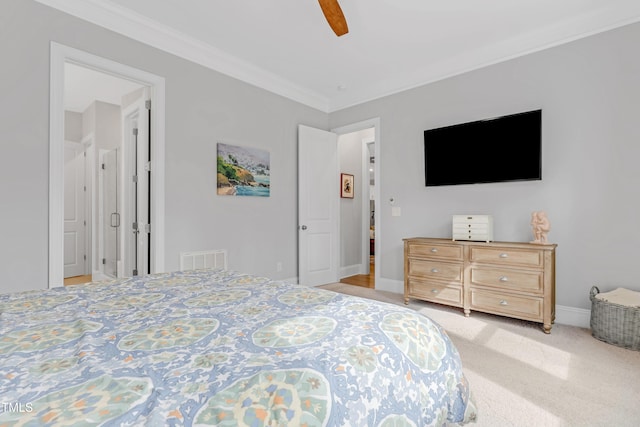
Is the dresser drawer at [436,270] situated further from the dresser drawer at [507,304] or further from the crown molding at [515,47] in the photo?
the crown molding at [515,47]

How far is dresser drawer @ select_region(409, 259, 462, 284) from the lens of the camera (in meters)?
3.16

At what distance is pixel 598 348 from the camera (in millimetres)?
2330

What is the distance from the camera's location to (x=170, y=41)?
3016 millimetres

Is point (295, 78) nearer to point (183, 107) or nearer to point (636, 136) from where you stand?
point (183, 107)

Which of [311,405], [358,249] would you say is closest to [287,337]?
[311,405]

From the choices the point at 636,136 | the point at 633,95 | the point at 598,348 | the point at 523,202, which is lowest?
the point at 598,348

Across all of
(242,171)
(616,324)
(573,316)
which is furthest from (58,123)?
(573,316)

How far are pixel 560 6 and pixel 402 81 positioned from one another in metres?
1.64

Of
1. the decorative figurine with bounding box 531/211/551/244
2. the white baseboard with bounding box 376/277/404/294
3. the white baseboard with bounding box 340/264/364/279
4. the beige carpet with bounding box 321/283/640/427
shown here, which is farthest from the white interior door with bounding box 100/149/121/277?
the decorative figurine with bounding box 531/211/551/244

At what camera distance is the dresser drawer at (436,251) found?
10.4ft

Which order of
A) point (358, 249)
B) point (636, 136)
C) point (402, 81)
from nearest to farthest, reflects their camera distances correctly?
1. point (636, 136)
2. point (402, 81)
3. point (358, 249)

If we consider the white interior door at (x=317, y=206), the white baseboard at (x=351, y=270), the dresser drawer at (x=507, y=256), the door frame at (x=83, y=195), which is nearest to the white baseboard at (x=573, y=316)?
the dresser drawer at (x=507, y=256)

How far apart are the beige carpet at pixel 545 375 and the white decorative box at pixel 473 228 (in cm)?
81

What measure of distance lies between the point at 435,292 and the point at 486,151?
1.59 metres
